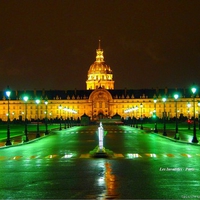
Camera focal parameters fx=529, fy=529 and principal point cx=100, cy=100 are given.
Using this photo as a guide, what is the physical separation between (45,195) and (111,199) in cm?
181

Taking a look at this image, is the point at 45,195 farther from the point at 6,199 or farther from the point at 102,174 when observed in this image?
the point at 102,174

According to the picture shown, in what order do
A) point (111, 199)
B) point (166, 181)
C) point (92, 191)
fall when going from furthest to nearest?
point (166, 181)
point (92, 191)
point (111, 199)

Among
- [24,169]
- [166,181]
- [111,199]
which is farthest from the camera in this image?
[24,169]

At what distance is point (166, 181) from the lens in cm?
1596

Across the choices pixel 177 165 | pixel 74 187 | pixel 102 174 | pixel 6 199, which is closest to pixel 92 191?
pixel 74 187

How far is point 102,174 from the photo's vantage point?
17.9 meters

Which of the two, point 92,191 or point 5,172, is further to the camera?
point 5,172

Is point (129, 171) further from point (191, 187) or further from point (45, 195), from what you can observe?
point (45, 195)

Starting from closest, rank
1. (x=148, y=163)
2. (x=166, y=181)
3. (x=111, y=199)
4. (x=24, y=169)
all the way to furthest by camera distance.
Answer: (x=111, y=199), (x=166, y=181), (x=24, y=169), (x=148, y=163)

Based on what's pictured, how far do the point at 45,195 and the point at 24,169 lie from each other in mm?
6146

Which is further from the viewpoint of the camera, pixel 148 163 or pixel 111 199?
pixel 148 163

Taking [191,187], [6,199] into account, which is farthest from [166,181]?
[6,199]

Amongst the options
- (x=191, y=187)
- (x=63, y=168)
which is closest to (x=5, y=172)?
(x=63, y=168)

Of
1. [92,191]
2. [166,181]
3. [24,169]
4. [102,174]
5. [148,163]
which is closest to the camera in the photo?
[92,191]
